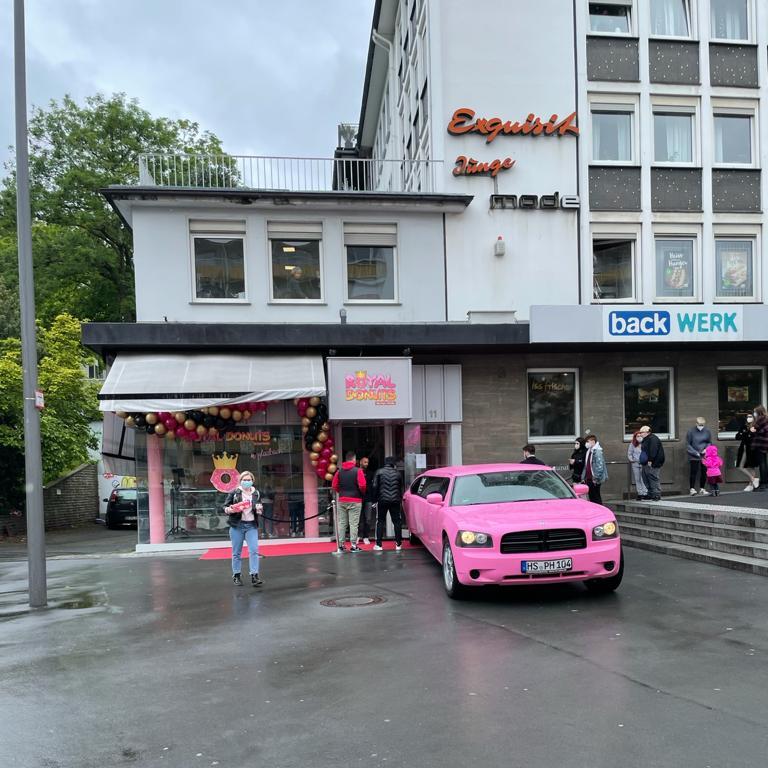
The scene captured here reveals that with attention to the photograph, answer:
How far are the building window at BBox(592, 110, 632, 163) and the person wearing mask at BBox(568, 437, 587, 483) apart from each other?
7064 millimetres

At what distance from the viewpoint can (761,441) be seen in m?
14.6

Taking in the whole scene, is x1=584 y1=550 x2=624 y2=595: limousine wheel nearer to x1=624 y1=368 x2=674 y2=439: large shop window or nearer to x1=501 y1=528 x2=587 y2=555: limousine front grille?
x1=501 y1=528 x2=587 y2=555: limousine front grille

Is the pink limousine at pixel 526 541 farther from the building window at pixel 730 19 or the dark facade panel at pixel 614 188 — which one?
the building window at pixel 730 19

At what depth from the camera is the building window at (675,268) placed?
17.2 meters

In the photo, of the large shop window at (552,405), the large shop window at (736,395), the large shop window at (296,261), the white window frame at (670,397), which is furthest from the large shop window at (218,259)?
the large shop window at (736,395)

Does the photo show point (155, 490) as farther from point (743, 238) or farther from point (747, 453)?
point (743, 238)

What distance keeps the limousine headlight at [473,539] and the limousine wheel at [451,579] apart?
1.11 feet

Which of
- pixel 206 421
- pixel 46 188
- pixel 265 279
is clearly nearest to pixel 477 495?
pixel 206 421

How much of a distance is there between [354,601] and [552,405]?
953 cm

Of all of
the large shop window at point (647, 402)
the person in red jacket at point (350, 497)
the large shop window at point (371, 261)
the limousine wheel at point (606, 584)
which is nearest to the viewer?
the limousine wheel at point (606, 584)

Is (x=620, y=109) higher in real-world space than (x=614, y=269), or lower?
higher

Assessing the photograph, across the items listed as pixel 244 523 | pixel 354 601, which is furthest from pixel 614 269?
pixel 354 601

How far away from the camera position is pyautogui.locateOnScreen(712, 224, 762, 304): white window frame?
17.2m

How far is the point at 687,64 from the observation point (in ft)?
56.4
